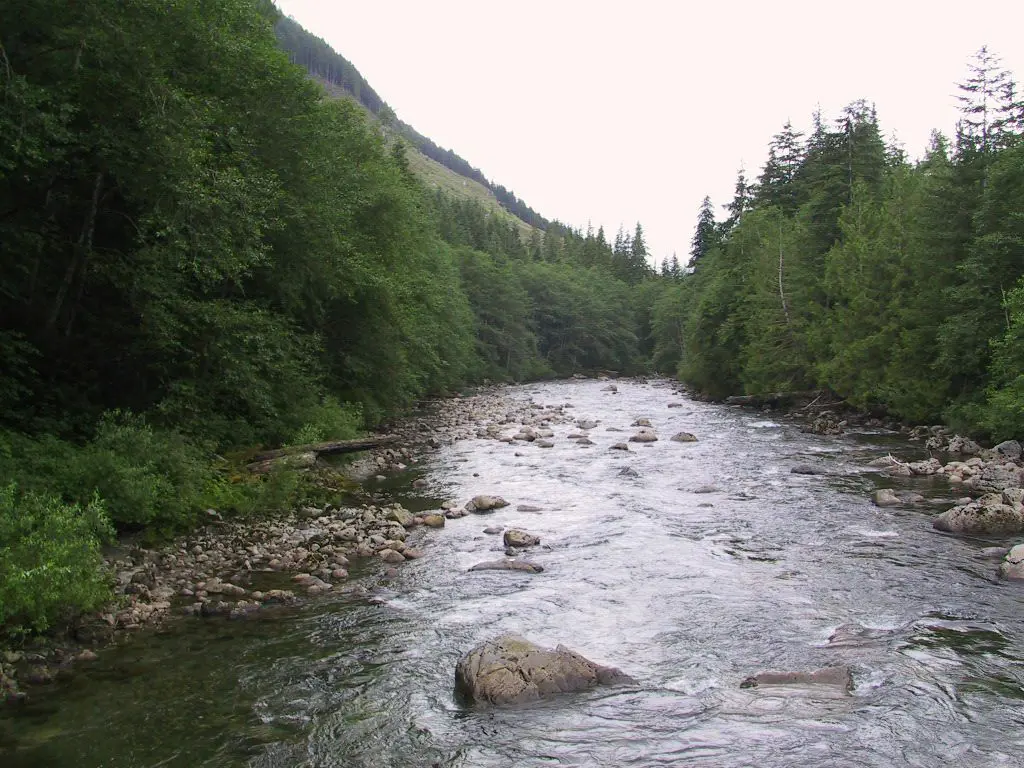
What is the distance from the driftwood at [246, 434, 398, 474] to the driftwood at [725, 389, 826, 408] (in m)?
26.3

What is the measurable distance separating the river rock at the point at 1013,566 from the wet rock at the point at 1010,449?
10396 mm

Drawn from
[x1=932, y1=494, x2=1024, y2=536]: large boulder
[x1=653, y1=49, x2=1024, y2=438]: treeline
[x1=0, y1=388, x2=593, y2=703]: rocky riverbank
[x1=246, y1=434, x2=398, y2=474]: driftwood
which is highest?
[x1=653, y1=49, x2=1024, y2=438]: treeline

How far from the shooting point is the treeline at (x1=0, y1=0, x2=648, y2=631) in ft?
33.6

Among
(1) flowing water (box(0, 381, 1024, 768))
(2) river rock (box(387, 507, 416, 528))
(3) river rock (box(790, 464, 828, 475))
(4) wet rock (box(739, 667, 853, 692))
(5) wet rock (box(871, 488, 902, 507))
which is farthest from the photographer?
(3) river rock (box(790, 464, 828, 475))

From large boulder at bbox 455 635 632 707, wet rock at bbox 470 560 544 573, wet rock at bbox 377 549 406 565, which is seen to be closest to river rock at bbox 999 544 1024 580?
large boulder at bbox 455 635 632 707

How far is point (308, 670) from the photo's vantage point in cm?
793

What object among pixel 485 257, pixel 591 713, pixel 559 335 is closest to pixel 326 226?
pixel 591 713

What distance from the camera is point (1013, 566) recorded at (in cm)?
1073

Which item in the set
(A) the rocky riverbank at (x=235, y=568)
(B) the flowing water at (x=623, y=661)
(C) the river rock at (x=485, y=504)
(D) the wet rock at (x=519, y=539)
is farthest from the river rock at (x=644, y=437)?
(D) the wet rock at (x=519, y=539)

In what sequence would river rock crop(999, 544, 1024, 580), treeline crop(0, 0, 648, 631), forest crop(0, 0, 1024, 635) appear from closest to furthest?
treeline crop(0, 0, 648, 631) → river rock crop(999, 544, 1024, 580) → forest crop(0, 0, 1024, 635)

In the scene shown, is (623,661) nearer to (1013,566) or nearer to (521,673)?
(521,673)

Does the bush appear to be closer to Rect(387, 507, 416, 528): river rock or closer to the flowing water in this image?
the flowing water

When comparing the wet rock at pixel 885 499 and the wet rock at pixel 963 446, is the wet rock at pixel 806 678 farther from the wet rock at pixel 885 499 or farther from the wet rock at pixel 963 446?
the wet rock at pixel 963 446

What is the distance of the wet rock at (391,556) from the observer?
39.9 ft
